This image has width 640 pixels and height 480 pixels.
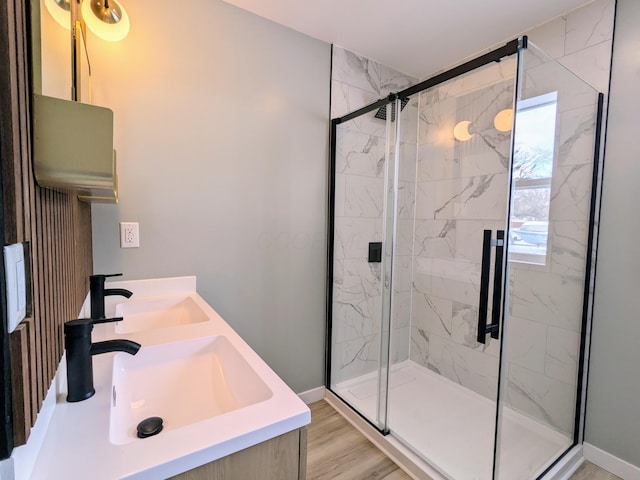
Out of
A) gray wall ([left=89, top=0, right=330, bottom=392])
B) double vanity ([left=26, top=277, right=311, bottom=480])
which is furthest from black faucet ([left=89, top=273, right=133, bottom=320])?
gray wall ([left=89, top=0, right=330, bottom=392])

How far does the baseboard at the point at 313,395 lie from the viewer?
7.08ft

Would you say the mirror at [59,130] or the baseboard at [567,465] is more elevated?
the mirror at [59,130]

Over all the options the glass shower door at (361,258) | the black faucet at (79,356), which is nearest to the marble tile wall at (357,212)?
the glass shower door at (361,258)

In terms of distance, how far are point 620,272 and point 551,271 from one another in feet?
0.95

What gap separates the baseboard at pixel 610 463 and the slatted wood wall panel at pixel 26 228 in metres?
2.47

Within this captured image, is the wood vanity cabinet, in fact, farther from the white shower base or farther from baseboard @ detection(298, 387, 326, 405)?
baseboard @ detection(298, 387, 326, 405)

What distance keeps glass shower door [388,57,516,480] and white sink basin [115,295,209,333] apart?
4.53 feet

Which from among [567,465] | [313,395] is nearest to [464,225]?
[567,465]

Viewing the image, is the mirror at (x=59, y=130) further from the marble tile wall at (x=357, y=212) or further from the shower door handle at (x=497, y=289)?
the marble tile wall at (x=357, y=212)


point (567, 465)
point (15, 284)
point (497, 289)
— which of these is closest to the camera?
point (15, 284)

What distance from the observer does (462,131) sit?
229 centimetres

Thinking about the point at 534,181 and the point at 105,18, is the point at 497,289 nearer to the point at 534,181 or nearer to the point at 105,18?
the point at 534,181

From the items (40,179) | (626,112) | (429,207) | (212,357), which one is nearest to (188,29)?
(40,179)

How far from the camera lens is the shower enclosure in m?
1.55
